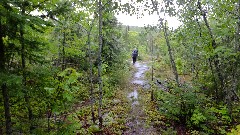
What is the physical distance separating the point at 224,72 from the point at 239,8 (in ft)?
12.2

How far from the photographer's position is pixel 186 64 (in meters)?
23.1

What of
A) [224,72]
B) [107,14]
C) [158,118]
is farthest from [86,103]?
[224,72]

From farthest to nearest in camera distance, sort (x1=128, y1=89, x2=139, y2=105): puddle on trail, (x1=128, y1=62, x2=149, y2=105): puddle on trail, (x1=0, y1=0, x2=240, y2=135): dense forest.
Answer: (x1=128, y1=62, x2=149, y2=105): puddle on trail < (x1=128, y1=89, x2=139, y2=105): puddle on trail < (x1=0, y1=0, x2=240, y2=135): dense forest

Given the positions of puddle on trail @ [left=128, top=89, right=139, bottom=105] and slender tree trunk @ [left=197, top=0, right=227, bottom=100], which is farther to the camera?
puddle on trail @ [left=128, top=89, right=139, bottom=105]

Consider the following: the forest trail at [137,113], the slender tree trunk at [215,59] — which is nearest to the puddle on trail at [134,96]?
the forest trail at [137,113]

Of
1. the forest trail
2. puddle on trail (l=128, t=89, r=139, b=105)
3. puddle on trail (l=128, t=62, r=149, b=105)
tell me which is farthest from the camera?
puddle on trail (l=128, t=62, r=149, b=105)

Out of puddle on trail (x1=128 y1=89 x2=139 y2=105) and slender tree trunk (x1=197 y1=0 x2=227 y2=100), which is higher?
slender tree trunk (x1=197 y1=0 x2=227 y2=100)

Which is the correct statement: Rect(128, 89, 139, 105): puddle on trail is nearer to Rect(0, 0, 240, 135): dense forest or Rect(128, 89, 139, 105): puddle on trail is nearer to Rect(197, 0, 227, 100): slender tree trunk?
Rect(0, 0, 240, 135): dense forest

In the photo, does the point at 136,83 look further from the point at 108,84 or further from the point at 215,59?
the point at 215,59

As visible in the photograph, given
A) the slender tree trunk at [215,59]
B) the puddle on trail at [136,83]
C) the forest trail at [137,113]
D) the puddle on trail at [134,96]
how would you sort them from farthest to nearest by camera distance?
the puddle on trail at [136,83]
the puddle on trail at [134,96]
the slender tree trunk at [215,59]
the forest trail at [137,113]

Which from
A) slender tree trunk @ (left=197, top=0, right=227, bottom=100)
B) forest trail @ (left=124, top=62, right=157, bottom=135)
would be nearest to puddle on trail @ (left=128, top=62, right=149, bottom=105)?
forest trail @ (left=124, top=62, right=157, bottom=135)

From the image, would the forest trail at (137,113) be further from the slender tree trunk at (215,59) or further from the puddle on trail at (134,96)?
the slender tree trunk at (215,59)

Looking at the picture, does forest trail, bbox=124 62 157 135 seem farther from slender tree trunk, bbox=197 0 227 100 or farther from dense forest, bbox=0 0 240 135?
slender tree trunk, bbox=197 0 227 100

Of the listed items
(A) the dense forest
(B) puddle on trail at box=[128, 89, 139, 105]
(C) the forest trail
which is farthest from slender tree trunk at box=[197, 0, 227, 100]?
(B) puddle on trail at box=[128, 89, 139, 105]
